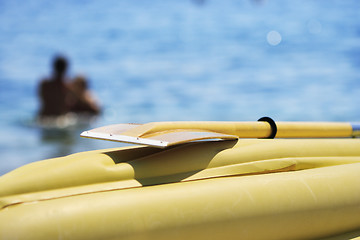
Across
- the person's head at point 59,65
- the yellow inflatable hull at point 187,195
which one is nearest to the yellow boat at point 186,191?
the yellow inflatable hull at point 187,195

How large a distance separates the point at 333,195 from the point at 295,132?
1.15 ft

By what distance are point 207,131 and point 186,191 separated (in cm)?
28

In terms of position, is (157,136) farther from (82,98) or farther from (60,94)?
(82,98)

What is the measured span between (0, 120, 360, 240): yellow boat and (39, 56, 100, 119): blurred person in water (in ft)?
30.1

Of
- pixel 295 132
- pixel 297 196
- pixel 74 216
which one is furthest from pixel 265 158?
pixel 74 216

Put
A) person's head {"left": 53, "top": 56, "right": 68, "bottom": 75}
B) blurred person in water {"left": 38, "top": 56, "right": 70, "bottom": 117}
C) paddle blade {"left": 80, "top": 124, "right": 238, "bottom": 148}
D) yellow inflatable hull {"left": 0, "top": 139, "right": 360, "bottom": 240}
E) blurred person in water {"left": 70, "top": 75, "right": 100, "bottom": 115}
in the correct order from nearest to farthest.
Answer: yellow inflatable hull {"left": 0, "top": 139, "right": 360, "bottom": 240}
paddle blade {"left": 80, "top": 124, "right": 238, "bottom": 148}
blurred person in water {"left": 38, "top": 56, "right": 70, "bottom": 117}
person's head {"left": 53, "top": 56, "right": 68, "bottom": 75}
blurred person in water {"left": 70, "top": 75, "right": 100, "bottom": 115}

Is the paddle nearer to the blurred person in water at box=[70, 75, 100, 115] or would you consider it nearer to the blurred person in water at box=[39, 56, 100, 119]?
the blurred person in water at box=[39, 56, 100, 119]

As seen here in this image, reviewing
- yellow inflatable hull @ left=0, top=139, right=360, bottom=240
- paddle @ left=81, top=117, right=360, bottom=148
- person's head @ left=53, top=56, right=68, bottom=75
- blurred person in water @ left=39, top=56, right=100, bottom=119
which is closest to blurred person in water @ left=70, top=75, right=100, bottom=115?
blurred person in water @ left=39, top=56, right=100, bottom=119

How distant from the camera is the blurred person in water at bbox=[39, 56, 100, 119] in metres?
9.91

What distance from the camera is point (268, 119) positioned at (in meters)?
1.40

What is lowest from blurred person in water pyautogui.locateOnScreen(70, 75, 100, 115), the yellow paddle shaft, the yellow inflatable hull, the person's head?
the yellow inflatable hull

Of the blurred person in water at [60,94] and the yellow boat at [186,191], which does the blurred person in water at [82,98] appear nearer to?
the blurred person in water at [60,94]

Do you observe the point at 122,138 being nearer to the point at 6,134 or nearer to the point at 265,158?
the point at 265,158

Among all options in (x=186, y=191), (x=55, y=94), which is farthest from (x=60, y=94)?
(x=186, y=191)
